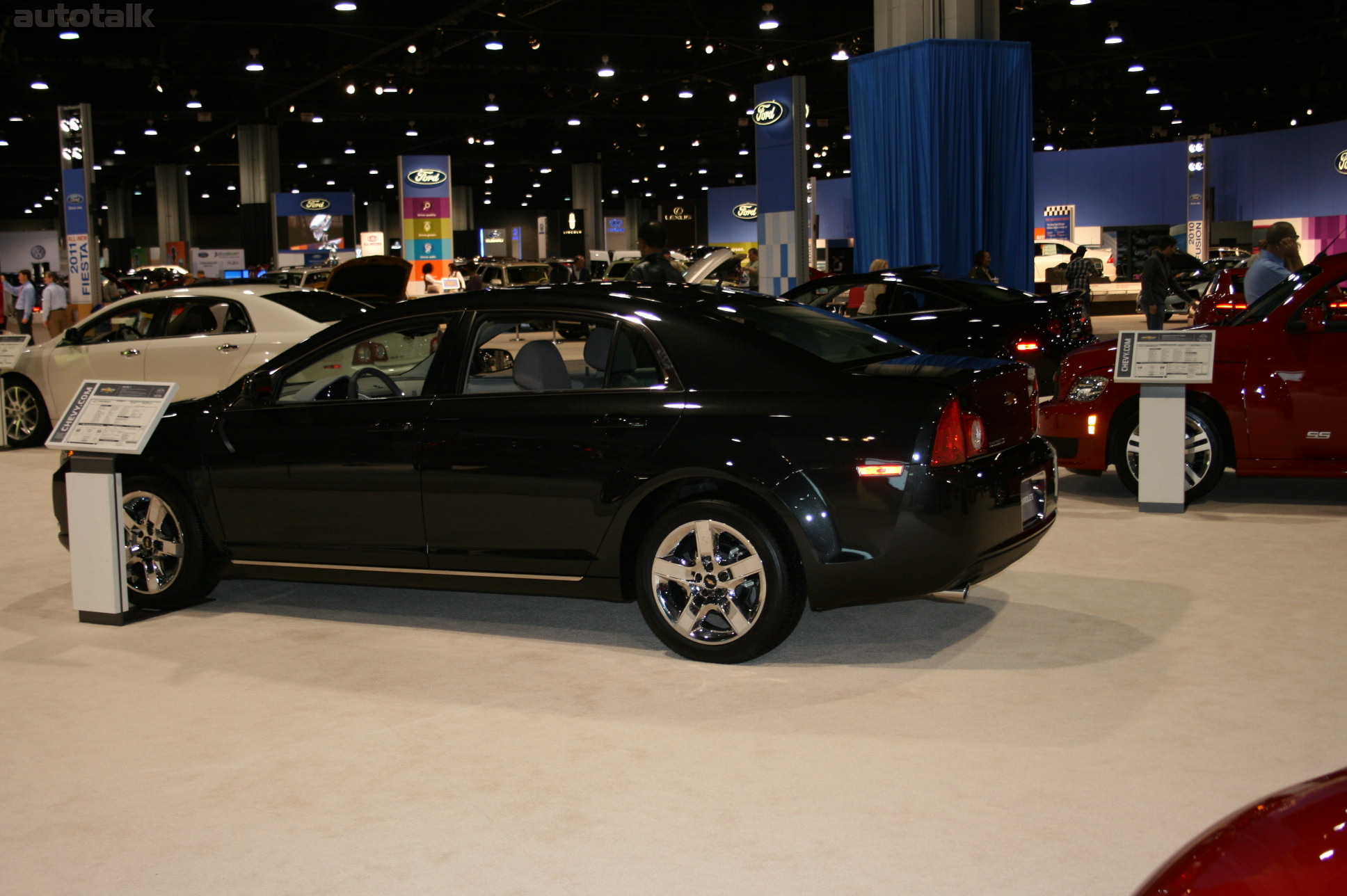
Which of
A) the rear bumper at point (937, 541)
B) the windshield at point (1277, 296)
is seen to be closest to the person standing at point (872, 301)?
the windshield at point (1277, 296)

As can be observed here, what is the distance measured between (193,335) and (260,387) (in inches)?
236

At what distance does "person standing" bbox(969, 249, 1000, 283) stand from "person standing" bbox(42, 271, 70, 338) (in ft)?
59.1

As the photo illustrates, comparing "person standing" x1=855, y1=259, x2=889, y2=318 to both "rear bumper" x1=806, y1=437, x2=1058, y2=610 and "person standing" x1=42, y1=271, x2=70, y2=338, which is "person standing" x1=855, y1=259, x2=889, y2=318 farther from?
"person standing" x1=42, y1=271, x2=70, y2=338

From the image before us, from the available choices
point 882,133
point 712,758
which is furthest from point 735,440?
point 882,133

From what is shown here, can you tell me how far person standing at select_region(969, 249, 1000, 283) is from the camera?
13.2 meters

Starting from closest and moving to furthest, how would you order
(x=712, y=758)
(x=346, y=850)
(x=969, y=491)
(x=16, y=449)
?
(x=346, y=850) → (x=712, y=758) → (x=969, y=491) → (x=16, y=449)

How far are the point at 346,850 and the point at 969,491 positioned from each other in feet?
8.35

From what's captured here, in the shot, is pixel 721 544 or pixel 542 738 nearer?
pixel 542 738

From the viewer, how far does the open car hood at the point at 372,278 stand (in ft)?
62.8

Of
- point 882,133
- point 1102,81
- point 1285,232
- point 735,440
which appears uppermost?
point 1102,81

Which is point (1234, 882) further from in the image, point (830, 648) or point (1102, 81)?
point (1102, 81)

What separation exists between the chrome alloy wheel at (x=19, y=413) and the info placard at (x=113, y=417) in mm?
7340

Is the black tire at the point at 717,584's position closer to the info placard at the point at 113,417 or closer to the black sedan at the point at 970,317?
the info placard at the point at 113,417

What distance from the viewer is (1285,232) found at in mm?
9969
